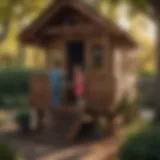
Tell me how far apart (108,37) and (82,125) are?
140 inches

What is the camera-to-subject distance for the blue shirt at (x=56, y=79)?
50.1 ft

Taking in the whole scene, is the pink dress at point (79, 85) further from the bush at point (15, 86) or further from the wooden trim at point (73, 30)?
the bush at point (15, 86)

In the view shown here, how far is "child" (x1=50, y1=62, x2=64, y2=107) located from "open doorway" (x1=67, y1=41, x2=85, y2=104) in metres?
0.69

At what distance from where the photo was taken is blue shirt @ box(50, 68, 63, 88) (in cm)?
1528

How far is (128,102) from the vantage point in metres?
16.0

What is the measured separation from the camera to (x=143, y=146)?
28.1 ft

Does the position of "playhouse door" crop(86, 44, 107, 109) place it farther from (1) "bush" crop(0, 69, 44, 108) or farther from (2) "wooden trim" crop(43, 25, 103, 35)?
(1) "bush" crop(0, 69, 44, 108)

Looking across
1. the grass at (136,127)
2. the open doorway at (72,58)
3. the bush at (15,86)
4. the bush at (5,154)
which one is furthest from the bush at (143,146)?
the bush at (15,86)

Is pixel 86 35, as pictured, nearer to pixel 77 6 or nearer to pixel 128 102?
pixel 77 6

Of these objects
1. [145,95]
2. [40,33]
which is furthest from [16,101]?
[40,33]

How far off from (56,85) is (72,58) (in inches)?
87.3

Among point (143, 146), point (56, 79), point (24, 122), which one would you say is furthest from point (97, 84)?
point (143, 146)

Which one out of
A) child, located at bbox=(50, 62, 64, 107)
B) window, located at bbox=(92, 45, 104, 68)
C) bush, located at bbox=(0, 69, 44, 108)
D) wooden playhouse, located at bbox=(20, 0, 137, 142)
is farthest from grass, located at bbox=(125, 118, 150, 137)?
bush, located at bbox=(0, 69, 44, 108)

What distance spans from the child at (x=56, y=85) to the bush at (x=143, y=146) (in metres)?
6.76
